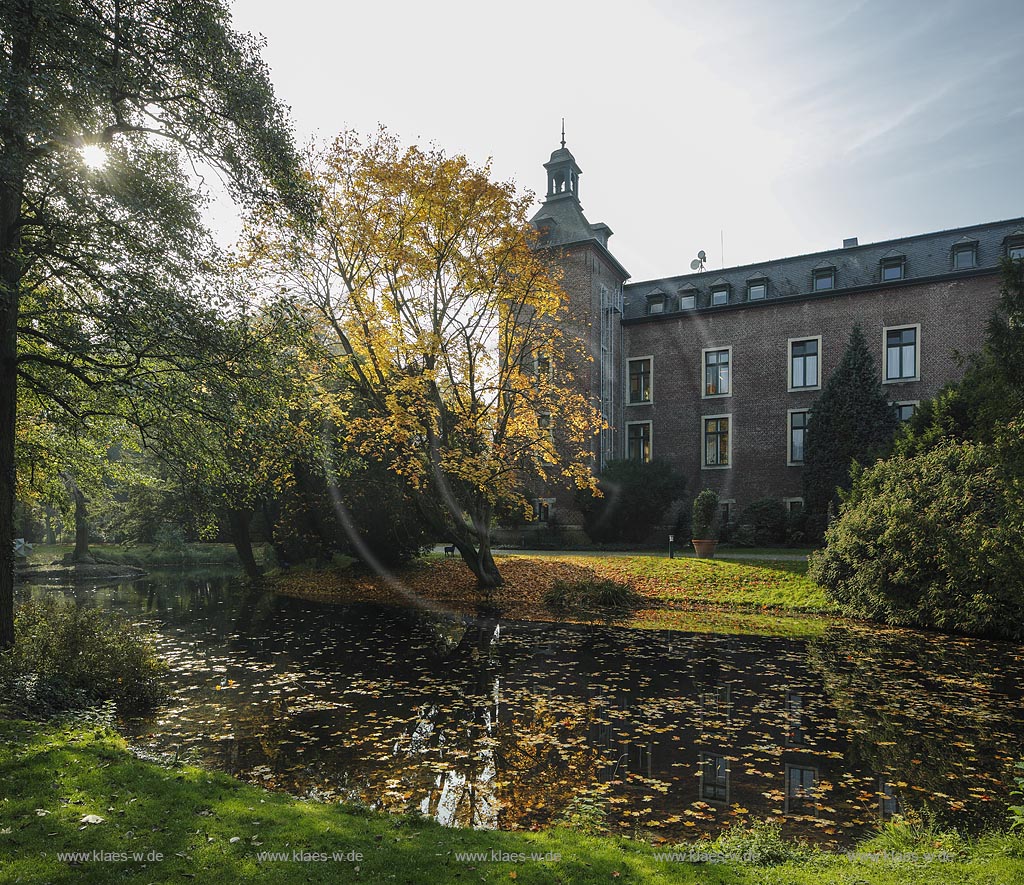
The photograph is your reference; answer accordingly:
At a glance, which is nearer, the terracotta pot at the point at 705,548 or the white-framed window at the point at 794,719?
the white-framed window at the point at 794,719

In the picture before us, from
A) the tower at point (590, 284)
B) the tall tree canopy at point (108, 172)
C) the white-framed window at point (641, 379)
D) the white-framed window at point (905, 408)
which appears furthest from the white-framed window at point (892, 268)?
the tall tree canopy at point (108, 172)

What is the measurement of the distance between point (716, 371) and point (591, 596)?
19.1 metres

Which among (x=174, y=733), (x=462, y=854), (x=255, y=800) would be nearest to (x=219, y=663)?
(x=174, y=733)

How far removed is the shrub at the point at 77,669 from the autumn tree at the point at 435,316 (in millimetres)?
7090

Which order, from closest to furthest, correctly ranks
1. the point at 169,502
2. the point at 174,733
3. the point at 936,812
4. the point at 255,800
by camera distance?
the point at 255,800 → the point at 936,812 → the point at 174,733 → the point at 169,502

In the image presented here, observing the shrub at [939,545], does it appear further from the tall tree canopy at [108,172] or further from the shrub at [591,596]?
the tall tree canopy at [108,172]

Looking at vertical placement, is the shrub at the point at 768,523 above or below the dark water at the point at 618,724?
above

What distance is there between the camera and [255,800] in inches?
194

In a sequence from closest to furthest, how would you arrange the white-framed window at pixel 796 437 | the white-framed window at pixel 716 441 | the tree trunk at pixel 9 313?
the tree trunk at pixel 9 313
the white-framed window at pixel 796 437
the white-framed window at pixel 716 441

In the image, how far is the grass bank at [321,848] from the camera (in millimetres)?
3730

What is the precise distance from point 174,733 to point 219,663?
386cm

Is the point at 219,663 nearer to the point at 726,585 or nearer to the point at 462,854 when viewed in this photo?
the point at 462,854

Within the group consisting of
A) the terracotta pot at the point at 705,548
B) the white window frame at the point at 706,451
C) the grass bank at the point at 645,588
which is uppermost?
the white window frame at the point at 706,451

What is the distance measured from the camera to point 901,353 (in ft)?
95.0
